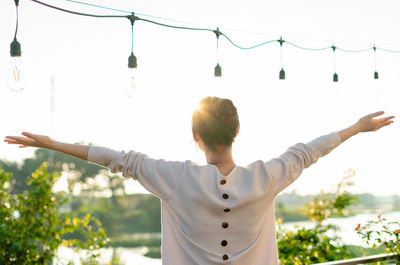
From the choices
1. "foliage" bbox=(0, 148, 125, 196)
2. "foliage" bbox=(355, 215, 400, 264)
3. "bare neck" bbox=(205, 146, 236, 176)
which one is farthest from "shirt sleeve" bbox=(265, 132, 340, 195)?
"foliage" bbox=(0, 148, 125, 196)

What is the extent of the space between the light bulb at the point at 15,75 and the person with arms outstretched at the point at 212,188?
569mm

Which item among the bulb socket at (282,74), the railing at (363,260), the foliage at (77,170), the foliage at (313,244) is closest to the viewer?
the railing at (363,260)

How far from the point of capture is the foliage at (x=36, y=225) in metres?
3.48

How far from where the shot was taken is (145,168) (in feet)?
3.76

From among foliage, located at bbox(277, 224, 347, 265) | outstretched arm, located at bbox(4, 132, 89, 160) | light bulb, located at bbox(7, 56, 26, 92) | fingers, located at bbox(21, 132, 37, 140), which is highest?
light bulb, located at bbox(7, 56, 26, 92)

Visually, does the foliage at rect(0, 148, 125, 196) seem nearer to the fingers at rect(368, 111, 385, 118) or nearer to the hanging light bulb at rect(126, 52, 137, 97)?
the hanging light bulb at rect(126, 52, 137, 97)

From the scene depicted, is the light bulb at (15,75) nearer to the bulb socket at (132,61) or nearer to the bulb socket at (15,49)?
the bulb socket at (15,49)

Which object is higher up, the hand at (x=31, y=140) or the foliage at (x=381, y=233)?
the hand at (x=31, y=140)

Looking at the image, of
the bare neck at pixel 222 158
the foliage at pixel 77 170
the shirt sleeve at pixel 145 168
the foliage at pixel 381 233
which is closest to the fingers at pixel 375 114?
the bare neck at pixel 222 158

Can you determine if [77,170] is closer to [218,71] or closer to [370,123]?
[218,71]

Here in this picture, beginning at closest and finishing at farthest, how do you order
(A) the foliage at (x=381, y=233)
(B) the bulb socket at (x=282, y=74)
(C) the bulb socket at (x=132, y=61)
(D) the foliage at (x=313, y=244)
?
(C) the bulb socket at (x=132, y=61), (B) the bulb socket at (x=282, y=74), (A) the foliage at (x=381, y=233), (D) the foliage at (x=313, y=244)

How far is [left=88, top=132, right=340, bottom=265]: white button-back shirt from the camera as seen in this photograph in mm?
1147

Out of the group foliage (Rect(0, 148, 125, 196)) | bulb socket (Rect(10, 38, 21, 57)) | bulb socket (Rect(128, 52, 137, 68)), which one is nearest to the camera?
bulb socket (Rect(10, 38, 21, 57))

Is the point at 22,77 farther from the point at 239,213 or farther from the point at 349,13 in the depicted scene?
the point at 349,13
